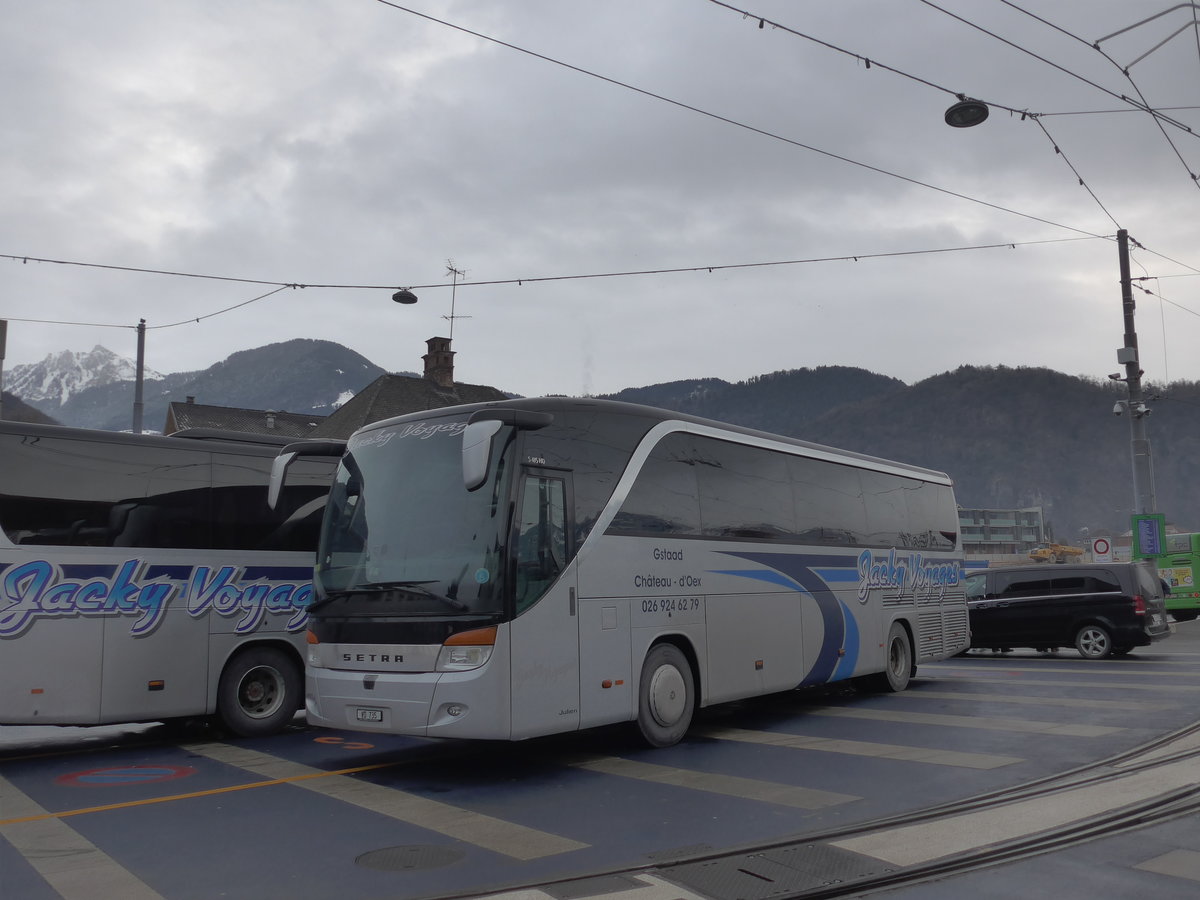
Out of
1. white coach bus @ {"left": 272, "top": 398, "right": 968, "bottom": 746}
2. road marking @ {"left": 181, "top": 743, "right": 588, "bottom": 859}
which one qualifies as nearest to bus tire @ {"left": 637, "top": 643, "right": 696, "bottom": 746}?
white coach bus @ {"left": 272, "top": 398, "right": 968, "bottom": 746}

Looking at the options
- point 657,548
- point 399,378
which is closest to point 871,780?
→ point 657,548

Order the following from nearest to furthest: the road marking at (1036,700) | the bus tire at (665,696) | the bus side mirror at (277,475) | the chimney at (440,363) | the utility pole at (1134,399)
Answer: the bus tire at (665,696), the bus side mirror at (277,475), the road marking at (1036,700), the utility pole at (1134,399), the chimney at (440,363)

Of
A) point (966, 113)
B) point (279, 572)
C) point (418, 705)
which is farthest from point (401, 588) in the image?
point (966, 113)

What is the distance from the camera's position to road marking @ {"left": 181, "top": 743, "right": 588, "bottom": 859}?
254 inches

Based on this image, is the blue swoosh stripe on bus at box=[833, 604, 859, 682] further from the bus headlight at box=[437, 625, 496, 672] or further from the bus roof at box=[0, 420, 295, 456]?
the bus roof at box=[0, 420, 295, 456]

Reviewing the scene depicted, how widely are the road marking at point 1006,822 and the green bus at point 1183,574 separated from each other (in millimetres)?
27212

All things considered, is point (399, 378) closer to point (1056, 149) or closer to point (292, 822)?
point (1056, 149)

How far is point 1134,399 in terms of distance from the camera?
2594cm

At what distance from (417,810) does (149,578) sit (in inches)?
188

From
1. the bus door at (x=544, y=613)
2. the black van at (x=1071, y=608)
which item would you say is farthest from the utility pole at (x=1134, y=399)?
the bus door at (x=544, y=613)

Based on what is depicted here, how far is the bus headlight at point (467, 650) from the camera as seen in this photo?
829 centimetres

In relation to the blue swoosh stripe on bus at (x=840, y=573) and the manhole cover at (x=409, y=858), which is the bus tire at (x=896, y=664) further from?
the manhole cover at (x=409, y=858)

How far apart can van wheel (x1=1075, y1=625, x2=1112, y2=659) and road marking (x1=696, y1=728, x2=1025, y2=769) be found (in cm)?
1057

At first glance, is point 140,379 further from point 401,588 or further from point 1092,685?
point 1092,685
